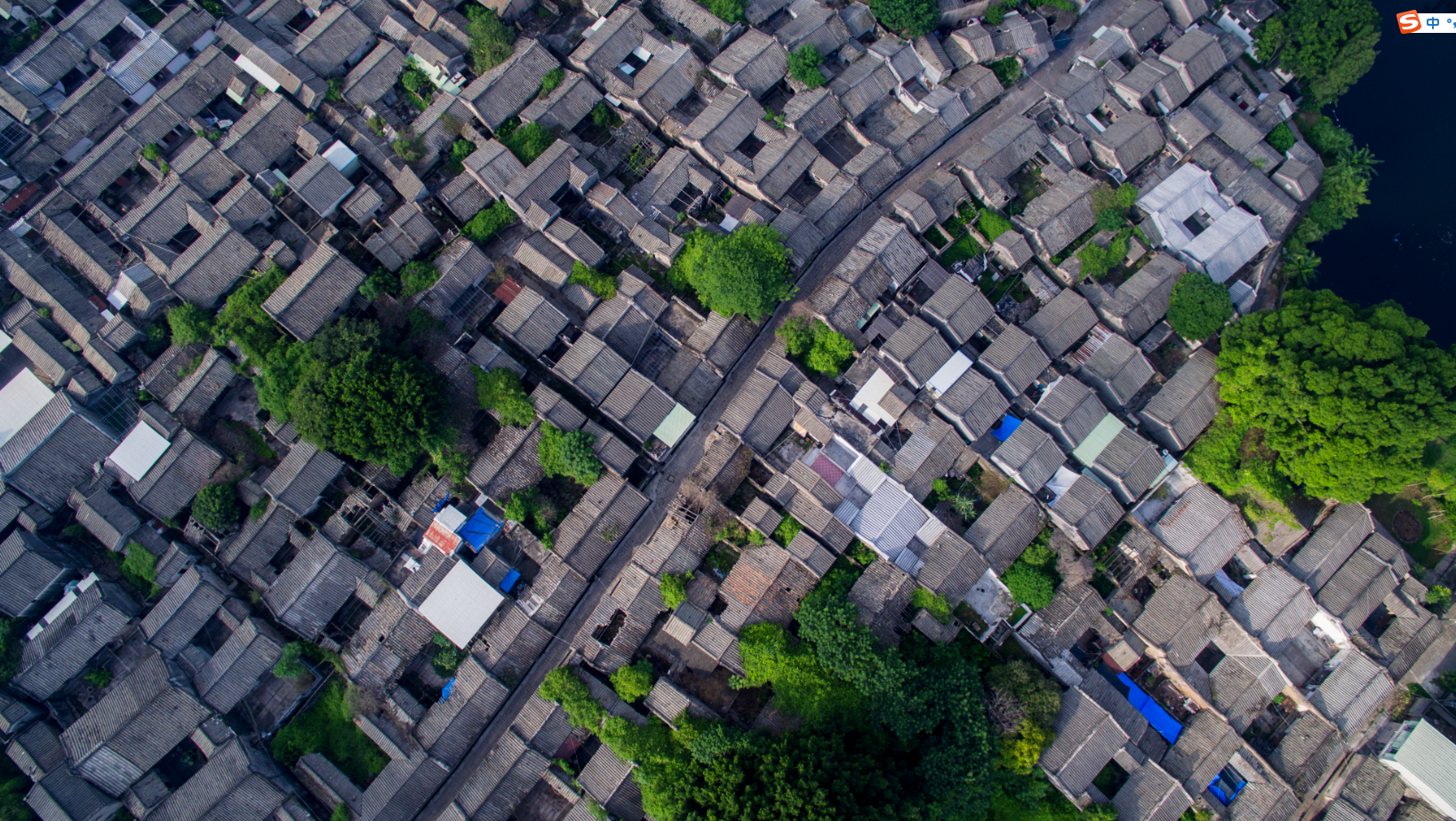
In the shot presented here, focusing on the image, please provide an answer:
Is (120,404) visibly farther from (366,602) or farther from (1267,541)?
(1267,541)

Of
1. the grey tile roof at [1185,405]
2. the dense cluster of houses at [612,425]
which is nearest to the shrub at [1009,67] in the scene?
the dense cluster of houses at [612,425]

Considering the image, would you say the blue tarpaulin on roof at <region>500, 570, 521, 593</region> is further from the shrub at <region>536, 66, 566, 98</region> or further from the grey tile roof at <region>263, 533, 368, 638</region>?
the shrub at <region>536, 66, 566, 98</region>

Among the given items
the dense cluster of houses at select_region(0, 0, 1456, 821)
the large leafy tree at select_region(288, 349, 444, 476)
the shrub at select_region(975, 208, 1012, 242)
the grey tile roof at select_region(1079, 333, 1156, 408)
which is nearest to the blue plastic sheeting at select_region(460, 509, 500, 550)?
the dense cluster of houses at select_region(0, 0, 1456, 821)

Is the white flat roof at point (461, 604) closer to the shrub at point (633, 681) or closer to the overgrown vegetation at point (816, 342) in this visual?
the shrub at point (633, 681)

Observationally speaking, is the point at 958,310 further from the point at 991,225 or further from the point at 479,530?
the point at 479,530

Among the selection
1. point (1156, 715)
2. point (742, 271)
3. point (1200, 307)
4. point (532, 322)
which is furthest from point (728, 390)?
point (1156, 715)
